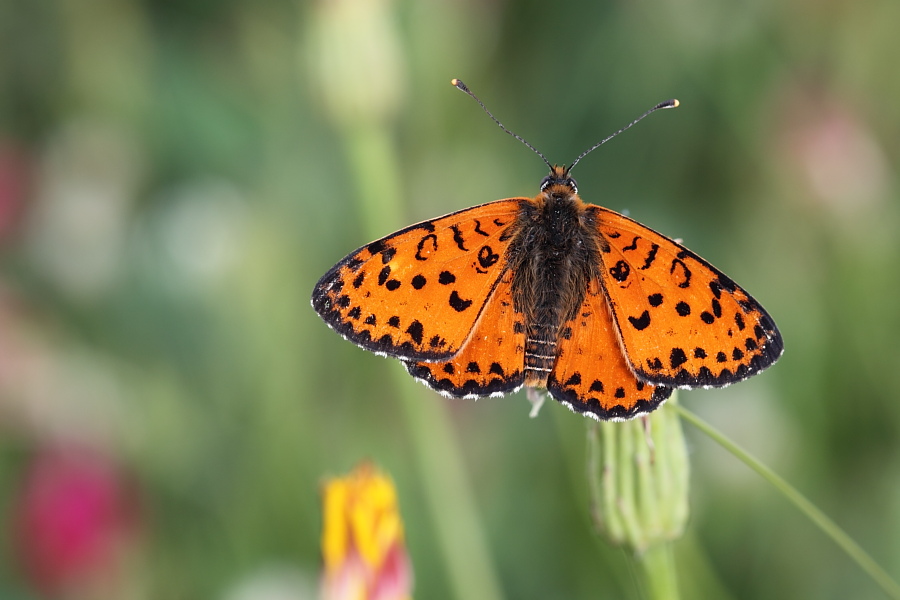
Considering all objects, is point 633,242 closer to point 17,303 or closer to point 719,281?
point 719,281

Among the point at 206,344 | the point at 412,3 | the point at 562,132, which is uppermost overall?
the point at 412,3

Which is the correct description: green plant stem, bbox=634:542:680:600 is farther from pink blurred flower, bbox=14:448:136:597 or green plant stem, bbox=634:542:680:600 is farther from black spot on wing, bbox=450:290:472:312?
pink blurred flower, bbox=14:448:136:597

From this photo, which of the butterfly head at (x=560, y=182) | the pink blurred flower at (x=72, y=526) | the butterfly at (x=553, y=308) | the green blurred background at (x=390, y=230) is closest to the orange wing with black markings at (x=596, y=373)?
the butterfly at (x=553, y=308)

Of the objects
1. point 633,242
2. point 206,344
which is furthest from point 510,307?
point 206,344

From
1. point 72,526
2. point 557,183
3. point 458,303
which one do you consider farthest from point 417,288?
point 72,526

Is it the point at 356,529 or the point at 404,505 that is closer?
the point at 356,529

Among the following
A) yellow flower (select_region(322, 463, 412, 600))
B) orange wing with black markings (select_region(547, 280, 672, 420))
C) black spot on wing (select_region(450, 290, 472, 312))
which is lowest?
yellow flower (select_region(322, 463, 412, 600))

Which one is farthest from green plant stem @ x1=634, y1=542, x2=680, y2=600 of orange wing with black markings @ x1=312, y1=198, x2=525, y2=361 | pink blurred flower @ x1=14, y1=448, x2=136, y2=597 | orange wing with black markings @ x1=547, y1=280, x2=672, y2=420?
pink blurred flower @ x1=14, y1=448, x2=136, y2=597
